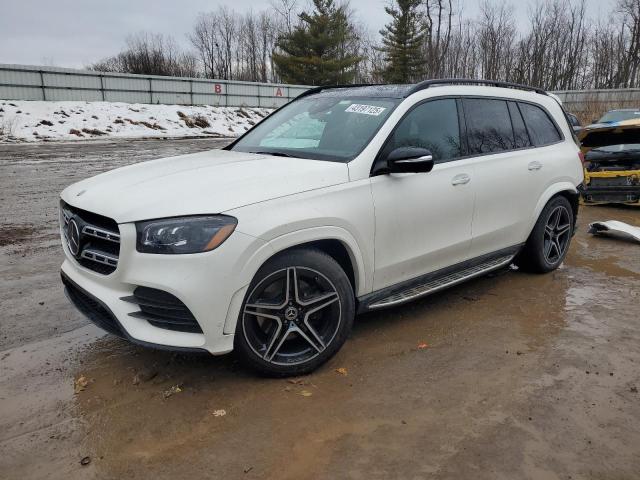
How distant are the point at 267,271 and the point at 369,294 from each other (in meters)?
0.86

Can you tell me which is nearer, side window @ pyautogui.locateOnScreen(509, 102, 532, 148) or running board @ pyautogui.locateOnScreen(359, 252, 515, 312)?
running board @ pyautogui.locateOnScreen(359, 252, 515, 312)

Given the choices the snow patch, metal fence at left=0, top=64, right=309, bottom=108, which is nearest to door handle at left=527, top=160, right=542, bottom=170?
the snow patch

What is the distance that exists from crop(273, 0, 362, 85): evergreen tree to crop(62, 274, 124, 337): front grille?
4292cm

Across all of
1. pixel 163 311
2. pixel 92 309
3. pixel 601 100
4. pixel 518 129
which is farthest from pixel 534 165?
pixel 601 100

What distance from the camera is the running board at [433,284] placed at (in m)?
3.43

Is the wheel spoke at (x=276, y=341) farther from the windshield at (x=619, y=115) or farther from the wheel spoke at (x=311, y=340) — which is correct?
the windshield at (x=619, y=115)

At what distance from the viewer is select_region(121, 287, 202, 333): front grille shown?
8.57 ft

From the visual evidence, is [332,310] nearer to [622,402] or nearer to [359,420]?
[359,420]

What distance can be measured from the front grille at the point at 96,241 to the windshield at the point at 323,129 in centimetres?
134

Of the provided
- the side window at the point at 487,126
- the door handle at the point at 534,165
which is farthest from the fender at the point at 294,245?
the door handle at the point at 534,165

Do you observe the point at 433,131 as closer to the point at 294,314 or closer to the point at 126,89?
the point at 294,314

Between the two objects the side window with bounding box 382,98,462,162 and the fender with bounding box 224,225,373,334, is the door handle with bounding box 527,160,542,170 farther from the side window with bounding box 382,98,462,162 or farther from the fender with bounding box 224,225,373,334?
the fender with bounding box 224,225,373,334

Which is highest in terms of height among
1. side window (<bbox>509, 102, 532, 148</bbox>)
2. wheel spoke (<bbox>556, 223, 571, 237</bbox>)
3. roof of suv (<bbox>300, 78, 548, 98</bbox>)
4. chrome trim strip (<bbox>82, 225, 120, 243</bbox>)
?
roof of suv (<bbox>300, 78, 548, 98</bbox>)

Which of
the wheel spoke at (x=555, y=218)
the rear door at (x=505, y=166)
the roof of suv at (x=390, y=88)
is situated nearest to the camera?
the roof of suv at (x=390, y=88)
